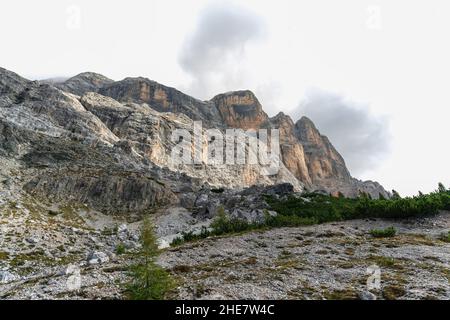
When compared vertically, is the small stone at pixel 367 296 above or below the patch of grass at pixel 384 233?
below

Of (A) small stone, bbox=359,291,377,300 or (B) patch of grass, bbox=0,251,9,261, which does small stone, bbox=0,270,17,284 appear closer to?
(B) patch of grass, bbox=0,251,9,261

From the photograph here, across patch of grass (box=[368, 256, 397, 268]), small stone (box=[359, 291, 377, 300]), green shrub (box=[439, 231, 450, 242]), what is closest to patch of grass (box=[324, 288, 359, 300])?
small stone (box=[359, 291, 377, 300])

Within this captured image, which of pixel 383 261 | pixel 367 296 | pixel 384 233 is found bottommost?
pixel 367 296

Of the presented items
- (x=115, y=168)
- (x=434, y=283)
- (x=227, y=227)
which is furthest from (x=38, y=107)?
(x=434, y=283)

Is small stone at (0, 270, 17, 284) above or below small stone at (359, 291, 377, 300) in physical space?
above

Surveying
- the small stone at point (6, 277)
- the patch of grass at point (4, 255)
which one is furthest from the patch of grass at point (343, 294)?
the patch of grass at point (4, 255)

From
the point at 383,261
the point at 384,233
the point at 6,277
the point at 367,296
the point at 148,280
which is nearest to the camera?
the point at 148,280

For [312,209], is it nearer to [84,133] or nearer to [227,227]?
[227,227]

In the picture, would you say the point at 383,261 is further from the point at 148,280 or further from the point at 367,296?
the point at 148,280

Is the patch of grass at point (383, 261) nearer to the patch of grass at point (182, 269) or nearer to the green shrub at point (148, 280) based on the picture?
the patch of grass at point (182, 269)

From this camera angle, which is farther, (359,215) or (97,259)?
(359,215)

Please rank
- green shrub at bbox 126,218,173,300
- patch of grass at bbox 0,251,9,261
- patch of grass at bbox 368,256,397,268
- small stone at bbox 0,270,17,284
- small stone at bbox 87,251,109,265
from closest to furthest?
green shrub at bbox 126,218,173,300 < patch of grass at bbox 368,256,397,268 < small stone at bbox 0,270,17,284 < small stone at bbox 87,251,109,265 < patch of grass at bbox 0,251,9,261

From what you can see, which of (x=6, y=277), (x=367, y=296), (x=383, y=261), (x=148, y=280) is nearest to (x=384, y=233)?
(x=383, y=261)
